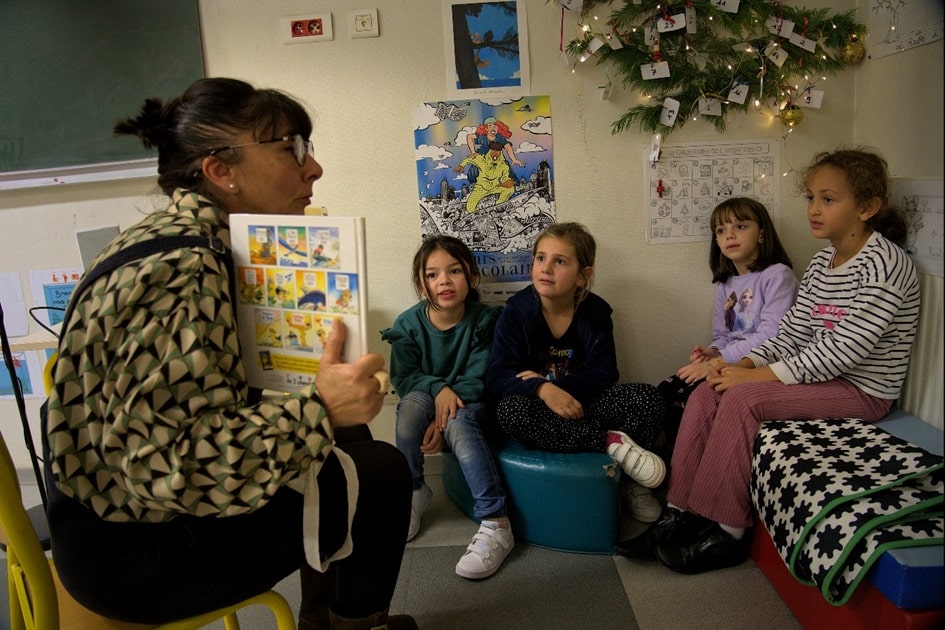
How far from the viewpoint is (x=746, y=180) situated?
2178mm

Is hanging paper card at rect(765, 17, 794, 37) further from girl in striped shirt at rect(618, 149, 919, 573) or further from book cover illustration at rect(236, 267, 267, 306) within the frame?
book cover illustration at rect(236, 267, 267, 306)

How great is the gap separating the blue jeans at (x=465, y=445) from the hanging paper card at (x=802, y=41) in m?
1.44

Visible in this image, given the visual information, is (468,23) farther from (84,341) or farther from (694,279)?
(84,341)

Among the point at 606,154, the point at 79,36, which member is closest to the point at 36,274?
the point at 79,36

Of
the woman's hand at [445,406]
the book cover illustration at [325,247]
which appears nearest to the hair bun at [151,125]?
the book cover illustration at [325,247]

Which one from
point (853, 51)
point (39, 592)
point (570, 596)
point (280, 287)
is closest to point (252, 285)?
point (280, 287)

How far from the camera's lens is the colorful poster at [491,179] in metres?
2.16

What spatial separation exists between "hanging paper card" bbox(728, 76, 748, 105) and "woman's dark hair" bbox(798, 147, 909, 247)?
15.7 inches

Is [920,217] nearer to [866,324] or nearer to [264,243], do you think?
[866,324]

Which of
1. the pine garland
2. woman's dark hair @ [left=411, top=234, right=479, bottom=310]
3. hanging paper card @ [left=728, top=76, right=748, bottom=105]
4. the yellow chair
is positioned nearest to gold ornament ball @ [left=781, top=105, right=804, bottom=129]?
the pine garland

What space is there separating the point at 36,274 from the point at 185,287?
1839mm

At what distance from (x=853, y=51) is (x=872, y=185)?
1.96 ft

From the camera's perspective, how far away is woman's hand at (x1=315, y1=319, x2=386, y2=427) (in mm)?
957

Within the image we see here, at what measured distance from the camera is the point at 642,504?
6.40 feet
